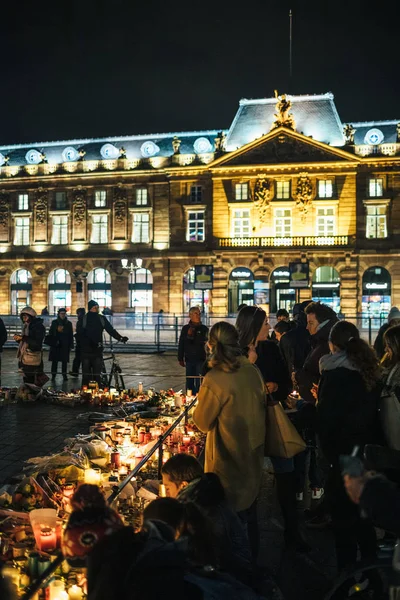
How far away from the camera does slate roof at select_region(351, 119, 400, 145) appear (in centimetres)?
4038

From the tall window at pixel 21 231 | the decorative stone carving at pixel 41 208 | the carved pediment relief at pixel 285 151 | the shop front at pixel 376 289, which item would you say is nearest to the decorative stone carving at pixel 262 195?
the carved pediment relief at pixel 285 151

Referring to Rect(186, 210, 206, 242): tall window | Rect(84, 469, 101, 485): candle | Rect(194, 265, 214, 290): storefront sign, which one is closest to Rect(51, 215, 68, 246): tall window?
Rect(186, 210, 206, 242): tall window

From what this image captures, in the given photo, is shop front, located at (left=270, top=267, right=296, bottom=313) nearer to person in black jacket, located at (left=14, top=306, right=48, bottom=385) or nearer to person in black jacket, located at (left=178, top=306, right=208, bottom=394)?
person in black jacket, located at (left=178, top=306, right=208, bottom=394)

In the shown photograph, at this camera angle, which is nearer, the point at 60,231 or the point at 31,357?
the point at 31,357

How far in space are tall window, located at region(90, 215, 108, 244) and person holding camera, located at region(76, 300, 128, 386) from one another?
3289 cm

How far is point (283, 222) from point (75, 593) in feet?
125

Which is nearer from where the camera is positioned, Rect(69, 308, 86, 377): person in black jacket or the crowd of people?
the crowd of people

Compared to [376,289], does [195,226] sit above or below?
above

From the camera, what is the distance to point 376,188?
39250 millimetres

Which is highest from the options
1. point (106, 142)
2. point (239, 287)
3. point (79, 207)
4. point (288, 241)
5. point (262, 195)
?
point (106, 142)

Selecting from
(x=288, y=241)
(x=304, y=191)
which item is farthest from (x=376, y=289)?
(x=304, y=191)

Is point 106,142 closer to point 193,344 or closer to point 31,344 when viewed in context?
point 31,344

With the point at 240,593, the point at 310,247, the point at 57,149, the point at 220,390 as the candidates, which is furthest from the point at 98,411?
the point at 57,149

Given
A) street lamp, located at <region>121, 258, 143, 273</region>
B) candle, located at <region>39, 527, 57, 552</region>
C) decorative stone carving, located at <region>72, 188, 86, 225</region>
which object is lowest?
candle, located at <region>39, 527, 57, 552</region>
